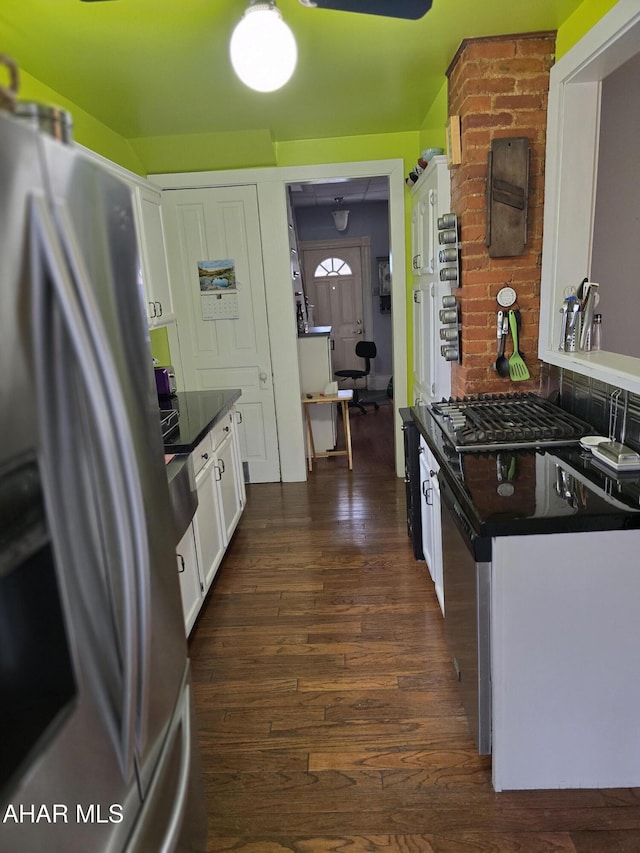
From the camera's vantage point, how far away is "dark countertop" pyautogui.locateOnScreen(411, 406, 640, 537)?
1.29 metres

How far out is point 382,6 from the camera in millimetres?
1358

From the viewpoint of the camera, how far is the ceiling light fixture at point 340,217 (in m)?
6.68

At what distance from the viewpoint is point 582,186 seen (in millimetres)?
2109

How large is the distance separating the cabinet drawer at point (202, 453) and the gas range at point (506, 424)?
1.11 metres

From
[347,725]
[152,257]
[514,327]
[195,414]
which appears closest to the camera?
[347,725]

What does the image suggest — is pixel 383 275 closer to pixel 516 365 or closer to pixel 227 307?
pixel 227 307

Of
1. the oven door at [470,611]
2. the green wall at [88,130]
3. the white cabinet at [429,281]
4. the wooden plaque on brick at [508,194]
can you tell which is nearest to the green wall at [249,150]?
the green wall at [88,130]

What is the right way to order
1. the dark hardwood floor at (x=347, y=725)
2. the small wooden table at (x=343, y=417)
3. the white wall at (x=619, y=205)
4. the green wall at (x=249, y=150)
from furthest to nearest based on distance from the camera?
the small wooden table at (x=343, y=417), the green wall at (x=249, y=150), the white wall at (x=619, y=205), the dark hardwood floor at (x=347, y=725)

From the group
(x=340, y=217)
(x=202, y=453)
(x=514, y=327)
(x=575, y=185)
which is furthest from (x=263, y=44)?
(x=340, y=217)

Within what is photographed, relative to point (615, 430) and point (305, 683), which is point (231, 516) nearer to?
point (305, 683)

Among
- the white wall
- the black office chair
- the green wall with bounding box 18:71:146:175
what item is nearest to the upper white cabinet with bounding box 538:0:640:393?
the white wall

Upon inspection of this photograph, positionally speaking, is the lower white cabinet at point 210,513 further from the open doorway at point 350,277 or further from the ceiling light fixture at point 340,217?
the ceiling light fixture at point 340,217

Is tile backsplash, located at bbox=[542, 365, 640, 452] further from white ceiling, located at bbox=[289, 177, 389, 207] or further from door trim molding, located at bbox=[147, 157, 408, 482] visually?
white ceiling, located at bbox=[289, 177, 389, 207]

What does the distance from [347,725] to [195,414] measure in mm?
1623
